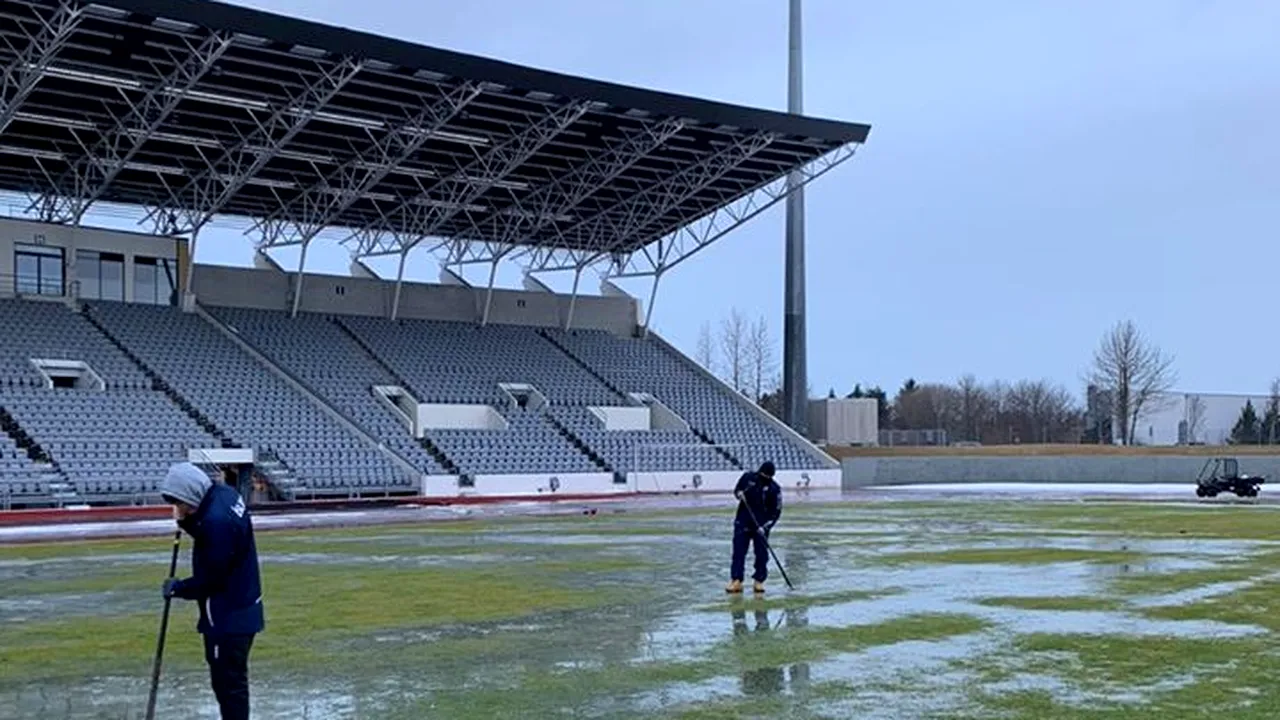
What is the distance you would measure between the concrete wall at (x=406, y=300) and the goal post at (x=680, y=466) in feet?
41.0

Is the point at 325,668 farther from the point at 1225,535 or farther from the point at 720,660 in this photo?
the point at 1225,535

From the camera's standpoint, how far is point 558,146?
52844 millimetres

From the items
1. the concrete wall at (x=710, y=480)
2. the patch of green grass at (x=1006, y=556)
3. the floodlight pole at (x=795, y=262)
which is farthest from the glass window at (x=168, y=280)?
the patch of green grass at (x=1006, y=556)

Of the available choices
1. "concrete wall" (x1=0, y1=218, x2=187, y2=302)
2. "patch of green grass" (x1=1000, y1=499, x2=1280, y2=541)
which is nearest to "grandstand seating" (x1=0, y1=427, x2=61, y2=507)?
"concrete wall" (x1=0, y1=218, x2=187, y2=302)

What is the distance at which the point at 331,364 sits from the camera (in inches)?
2124

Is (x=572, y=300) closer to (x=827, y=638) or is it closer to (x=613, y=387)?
(x=613, y=387)

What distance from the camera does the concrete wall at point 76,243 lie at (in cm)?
4962

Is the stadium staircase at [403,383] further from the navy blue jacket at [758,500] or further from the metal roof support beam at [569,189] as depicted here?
the navy blue jacket at [758,500]

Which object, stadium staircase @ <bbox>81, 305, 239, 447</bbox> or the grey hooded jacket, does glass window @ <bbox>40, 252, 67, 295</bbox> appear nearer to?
stadium staircase @ <bbox>81, 305, 239, 447</bbox>

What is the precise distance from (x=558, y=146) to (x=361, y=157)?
24.4 feet

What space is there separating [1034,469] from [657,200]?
20.9 metres

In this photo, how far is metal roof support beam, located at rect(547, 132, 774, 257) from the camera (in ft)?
179

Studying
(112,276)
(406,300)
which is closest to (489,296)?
(406,300)

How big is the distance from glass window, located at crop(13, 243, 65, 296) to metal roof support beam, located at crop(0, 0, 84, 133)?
37.2ft
